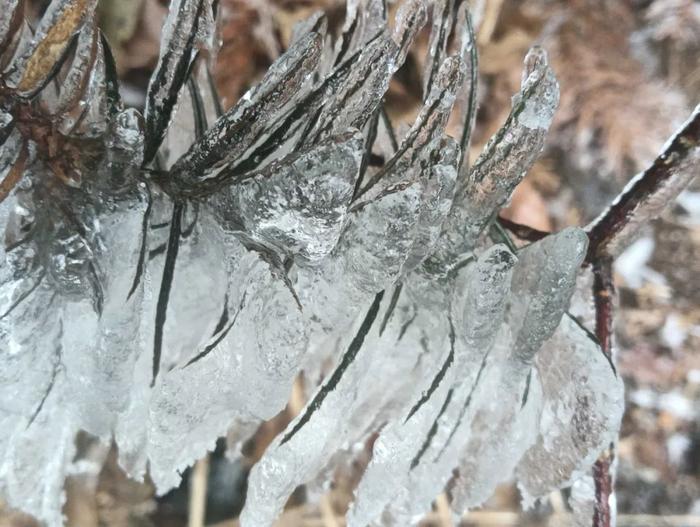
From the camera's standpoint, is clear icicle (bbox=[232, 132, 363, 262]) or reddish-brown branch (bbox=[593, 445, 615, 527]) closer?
clear icicle (bbox=[232, 132, 363, 262])

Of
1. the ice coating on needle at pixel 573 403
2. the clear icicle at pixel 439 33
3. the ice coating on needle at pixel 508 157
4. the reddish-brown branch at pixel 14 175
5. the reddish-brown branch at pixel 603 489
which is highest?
the clear icicle at pixel 439 33

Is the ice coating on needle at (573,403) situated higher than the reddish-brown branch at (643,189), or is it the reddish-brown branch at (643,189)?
the reddish-brown branch at (643,189)

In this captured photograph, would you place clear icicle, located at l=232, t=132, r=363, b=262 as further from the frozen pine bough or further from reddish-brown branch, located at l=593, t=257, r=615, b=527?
reddish-brown branch, located at l=593, t=257, r=615, b=527

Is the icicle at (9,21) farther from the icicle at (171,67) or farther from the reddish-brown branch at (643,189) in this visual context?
the reddish-brown branch at (643,189)

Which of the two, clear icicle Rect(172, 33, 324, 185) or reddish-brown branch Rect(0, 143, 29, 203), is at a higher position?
clear icicle Rect(172, 33, 324, 185)

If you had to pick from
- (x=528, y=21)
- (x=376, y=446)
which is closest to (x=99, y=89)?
(x=376, y=446)

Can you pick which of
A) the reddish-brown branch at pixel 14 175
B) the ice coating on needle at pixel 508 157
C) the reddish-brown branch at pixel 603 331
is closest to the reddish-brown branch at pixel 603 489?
the reddish-brown branch at pixel 603 331

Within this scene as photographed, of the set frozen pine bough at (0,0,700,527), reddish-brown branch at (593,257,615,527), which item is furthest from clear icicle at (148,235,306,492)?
reddish-brown branch at (593,257,615,527)

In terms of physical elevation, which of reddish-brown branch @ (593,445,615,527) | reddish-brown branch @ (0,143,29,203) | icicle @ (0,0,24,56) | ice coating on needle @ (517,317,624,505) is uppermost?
icicle @ (0,0,24,56)

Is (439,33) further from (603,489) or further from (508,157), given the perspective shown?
(603,489)
